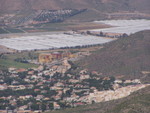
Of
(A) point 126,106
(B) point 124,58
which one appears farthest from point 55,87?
(A) point 126,106

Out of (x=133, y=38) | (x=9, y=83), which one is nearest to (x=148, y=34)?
(x=133, y=38)

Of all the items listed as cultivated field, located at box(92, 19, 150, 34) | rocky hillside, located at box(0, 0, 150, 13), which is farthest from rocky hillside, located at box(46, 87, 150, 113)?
rocky hillside, located at box(0, 0, 150, 13)

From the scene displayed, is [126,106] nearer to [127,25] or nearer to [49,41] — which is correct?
[49,41]

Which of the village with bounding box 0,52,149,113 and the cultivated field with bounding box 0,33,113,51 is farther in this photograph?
the cultivated field with bounding box 0,33,113,51

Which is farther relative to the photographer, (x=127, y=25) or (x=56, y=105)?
(x=127, y=25)

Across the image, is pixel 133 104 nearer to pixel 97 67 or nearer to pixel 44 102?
pixel 44 102

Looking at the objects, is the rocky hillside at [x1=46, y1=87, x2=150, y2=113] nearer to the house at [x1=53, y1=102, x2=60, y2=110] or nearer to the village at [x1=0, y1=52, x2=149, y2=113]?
the house at [x1=53, y1=102, x2=60, y2=110]

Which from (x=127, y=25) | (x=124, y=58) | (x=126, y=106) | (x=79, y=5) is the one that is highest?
(x=79, y=5)
